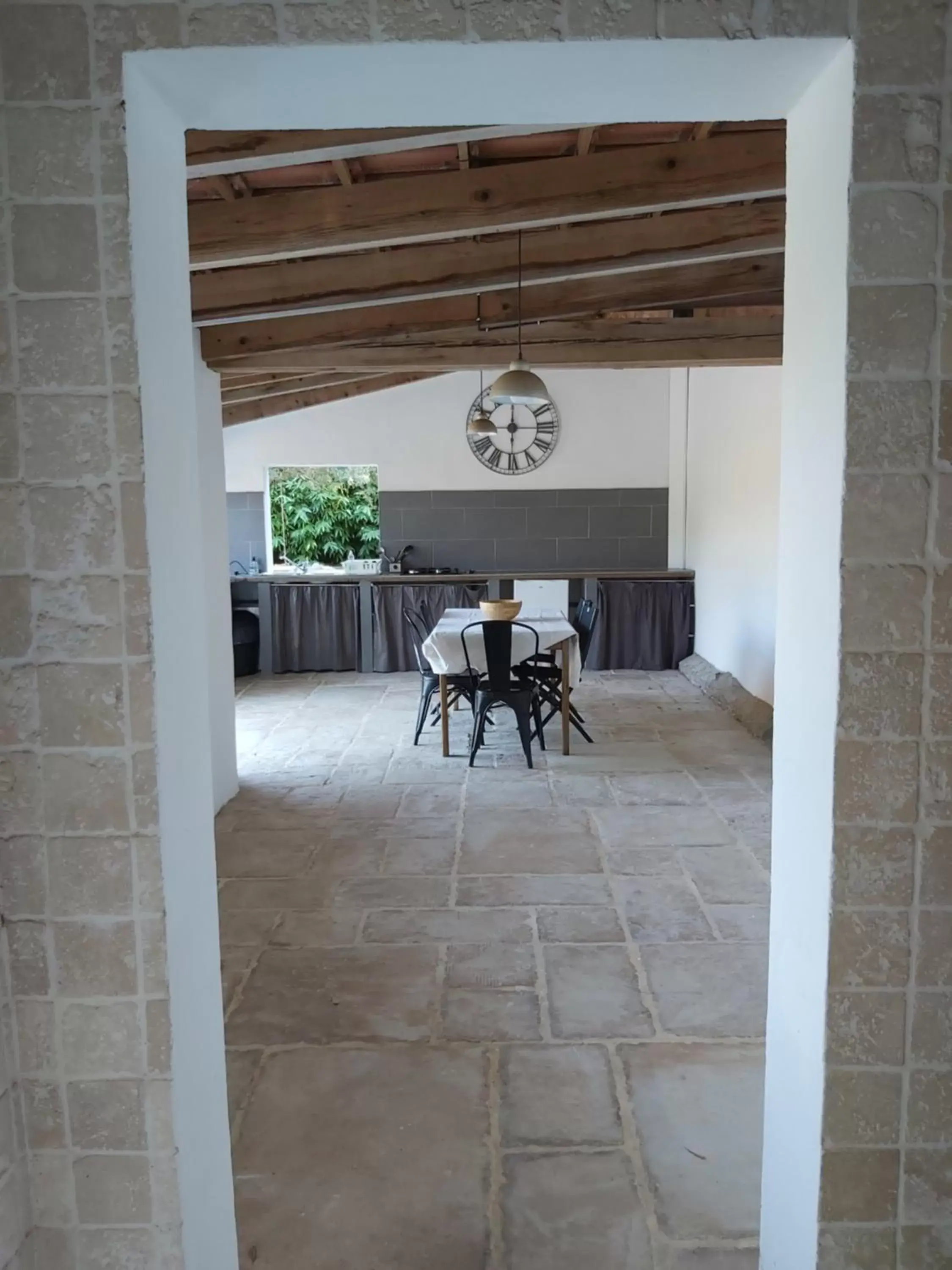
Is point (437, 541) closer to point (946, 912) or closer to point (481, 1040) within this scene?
point (481, 1040)

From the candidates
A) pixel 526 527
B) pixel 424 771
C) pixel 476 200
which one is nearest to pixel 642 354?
pixel 476 200

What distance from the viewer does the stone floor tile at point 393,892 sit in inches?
128

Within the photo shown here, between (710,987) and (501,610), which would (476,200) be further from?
(501,610)

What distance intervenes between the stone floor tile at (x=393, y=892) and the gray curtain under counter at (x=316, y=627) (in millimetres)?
4715

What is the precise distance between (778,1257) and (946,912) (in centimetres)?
61

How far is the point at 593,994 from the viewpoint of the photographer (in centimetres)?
260

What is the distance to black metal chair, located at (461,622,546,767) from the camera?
4.89m

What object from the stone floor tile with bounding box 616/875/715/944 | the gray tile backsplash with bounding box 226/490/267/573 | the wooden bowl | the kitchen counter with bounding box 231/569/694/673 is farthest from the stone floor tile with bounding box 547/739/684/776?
the gray tile backsplash with bounding box 226/490/267/573

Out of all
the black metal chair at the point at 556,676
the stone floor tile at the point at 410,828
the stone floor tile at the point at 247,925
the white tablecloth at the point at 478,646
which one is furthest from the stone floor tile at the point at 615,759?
the stone floor tile at the point at 247,925

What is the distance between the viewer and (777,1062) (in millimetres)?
1308

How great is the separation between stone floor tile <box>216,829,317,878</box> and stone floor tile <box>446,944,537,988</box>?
95cm

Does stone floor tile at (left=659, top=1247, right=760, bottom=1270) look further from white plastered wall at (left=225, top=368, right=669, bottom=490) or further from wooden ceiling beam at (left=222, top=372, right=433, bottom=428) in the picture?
white plastered wall at (left=225, top=368, right=669, bottom=490)

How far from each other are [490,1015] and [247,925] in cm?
103

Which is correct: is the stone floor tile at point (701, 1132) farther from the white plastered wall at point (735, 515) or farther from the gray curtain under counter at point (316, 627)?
the gray curtain under counter at point (316, 627)
